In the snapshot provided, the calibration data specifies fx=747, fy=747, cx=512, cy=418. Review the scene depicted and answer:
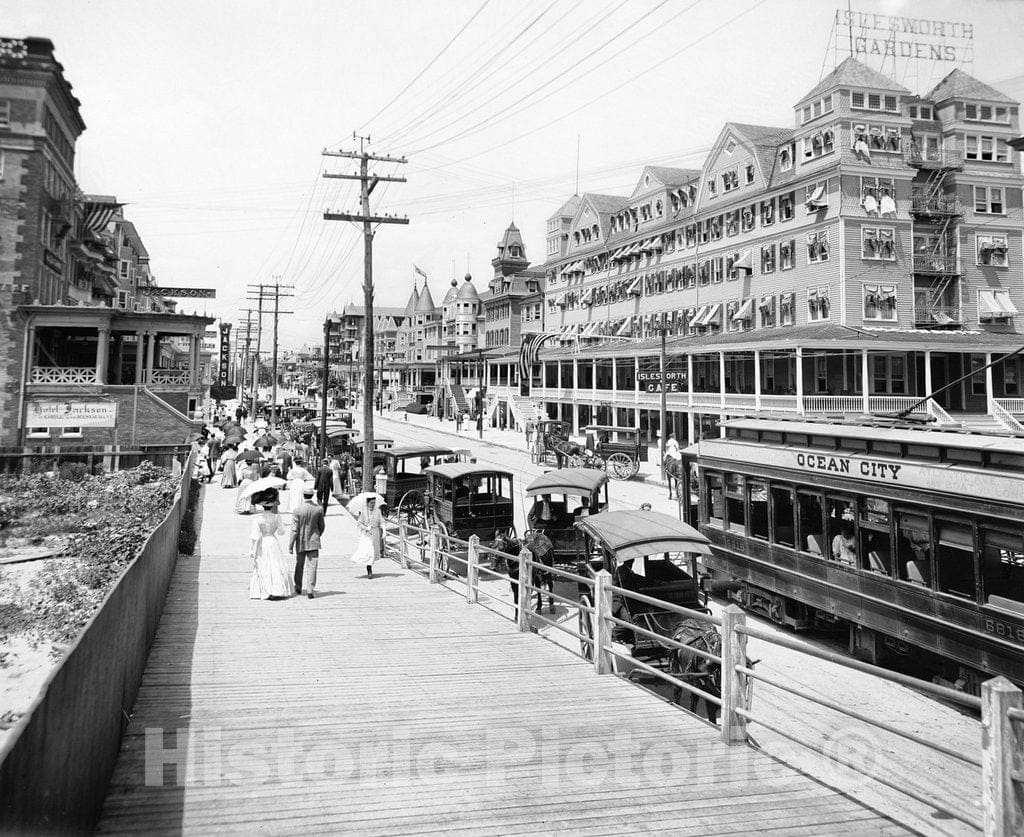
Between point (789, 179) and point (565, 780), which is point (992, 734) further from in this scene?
point (789, 179)

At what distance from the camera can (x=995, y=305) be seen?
124 feet

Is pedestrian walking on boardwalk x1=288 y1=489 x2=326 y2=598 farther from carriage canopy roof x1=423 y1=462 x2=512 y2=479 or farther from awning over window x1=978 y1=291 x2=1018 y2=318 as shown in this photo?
awning over window x1=978 y1=291 x2=1018 y2=318

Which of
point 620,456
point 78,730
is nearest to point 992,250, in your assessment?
point 620,456

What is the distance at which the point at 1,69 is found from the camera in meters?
31.5

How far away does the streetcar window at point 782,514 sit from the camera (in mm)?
→ 13594

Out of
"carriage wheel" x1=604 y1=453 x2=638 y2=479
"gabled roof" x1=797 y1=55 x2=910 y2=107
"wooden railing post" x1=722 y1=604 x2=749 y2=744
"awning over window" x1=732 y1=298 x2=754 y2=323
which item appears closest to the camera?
"wooden railing post" x1=722 y1=604 x2=749 y2=744

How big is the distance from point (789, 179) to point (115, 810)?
39976 millimetres

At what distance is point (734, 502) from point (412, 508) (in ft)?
35.2

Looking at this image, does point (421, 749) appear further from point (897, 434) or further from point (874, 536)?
point (897, 434)

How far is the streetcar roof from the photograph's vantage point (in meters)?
9.45

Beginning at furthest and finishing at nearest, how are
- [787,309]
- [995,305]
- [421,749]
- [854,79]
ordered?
1. [787,309]
2. [995,305]
3. [854,79]
4. [421,749]

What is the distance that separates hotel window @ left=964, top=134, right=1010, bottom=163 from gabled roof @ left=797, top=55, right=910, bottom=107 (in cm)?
490

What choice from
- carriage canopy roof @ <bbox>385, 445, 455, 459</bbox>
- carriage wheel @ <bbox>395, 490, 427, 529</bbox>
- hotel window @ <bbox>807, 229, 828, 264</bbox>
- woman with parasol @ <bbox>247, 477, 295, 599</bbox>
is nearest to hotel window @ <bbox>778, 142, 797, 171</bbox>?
hotel window @ <bbox>807, 229, 828, 264</bbox>

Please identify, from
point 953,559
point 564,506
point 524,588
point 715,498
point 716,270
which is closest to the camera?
point 953,559
